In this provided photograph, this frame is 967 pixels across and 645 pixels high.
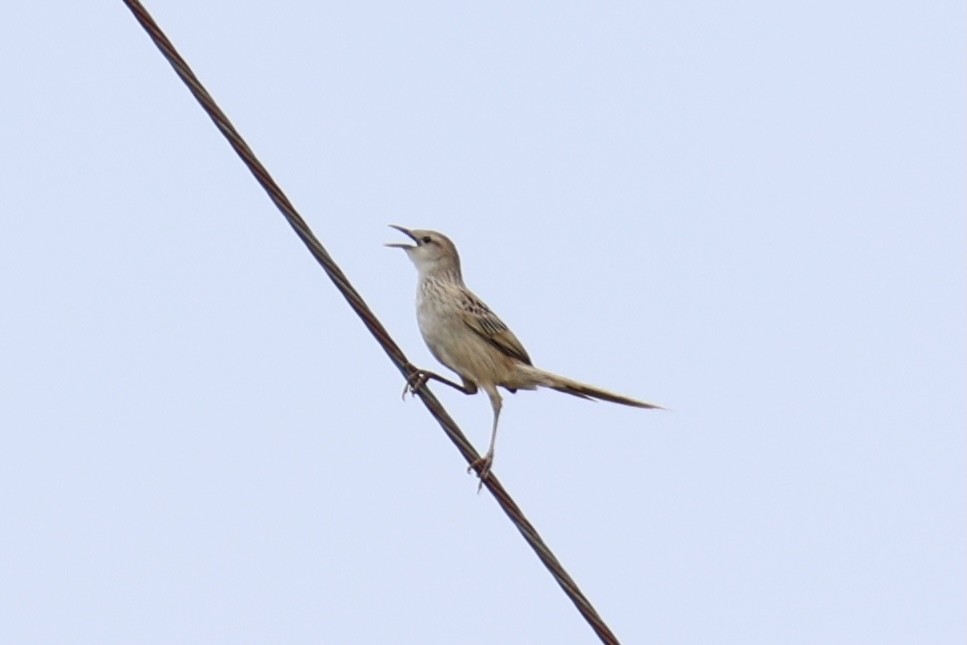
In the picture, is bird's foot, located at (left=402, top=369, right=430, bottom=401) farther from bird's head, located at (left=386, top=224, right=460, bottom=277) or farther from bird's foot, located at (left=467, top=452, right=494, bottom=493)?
bird's head, located at (left=386, top=224, right=460, bottom=277)

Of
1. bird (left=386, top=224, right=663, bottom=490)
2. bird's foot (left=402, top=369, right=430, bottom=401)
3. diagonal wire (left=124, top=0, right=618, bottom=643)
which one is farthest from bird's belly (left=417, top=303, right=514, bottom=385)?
diagonal wire (left=124, top=0, right=618, bottom=643)

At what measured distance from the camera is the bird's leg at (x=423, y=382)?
26.8 ft

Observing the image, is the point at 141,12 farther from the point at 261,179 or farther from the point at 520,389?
the point at 520,389

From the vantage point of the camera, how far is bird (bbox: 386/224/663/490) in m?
10.1

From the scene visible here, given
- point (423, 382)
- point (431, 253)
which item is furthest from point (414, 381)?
point (431, 253)

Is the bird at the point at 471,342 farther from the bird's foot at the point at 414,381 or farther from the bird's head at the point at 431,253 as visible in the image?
the bird's foot at the point at 414,381

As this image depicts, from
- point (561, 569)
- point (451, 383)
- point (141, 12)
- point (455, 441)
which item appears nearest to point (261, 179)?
point (141, 12)

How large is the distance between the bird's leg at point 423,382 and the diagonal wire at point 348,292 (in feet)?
1.66

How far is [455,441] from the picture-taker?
7.45 m

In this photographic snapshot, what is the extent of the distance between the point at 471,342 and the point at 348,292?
10.6ft

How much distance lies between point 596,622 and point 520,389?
12.4ft

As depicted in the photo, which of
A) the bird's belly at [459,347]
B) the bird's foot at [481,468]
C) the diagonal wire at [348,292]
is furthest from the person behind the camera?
the bird's belly at [459,347]

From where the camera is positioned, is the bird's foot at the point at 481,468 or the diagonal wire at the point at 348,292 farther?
the bird's foot at the point at 481,468

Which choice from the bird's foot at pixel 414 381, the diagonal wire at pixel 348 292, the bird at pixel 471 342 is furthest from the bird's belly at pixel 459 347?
the diagonal wire at pixel 348 292
